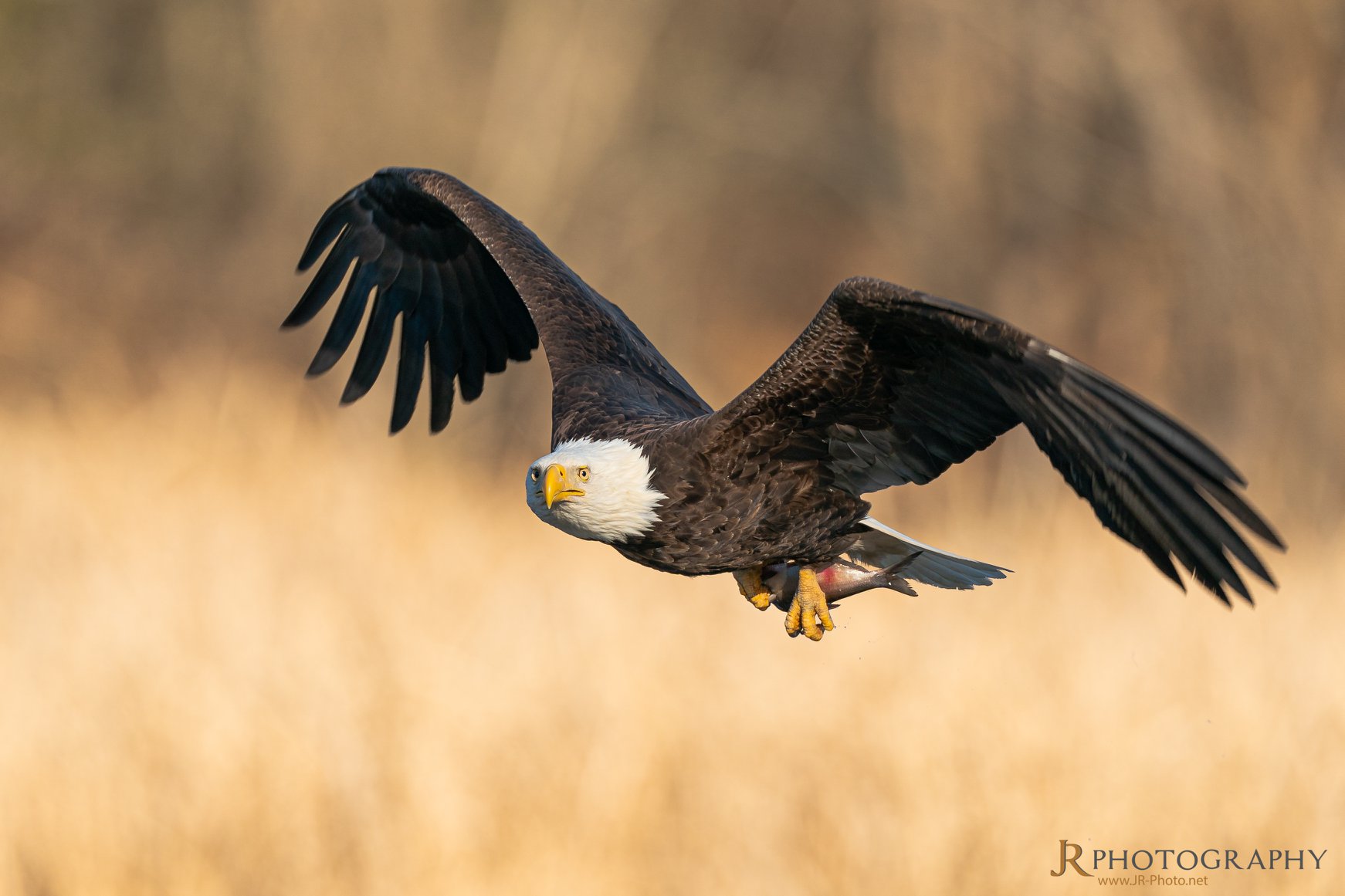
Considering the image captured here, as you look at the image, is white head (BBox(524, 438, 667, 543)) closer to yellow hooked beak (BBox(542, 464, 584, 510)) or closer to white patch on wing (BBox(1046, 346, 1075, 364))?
yellow hooked beak (BBox(542, 464, 584, 510))

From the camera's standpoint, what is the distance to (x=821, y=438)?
15.2ft

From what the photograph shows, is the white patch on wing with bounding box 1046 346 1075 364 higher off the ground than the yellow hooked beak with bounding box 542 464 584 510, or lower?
higher

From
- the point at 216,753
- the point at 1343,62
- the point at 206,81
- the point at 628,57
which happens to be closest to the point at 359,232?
the point at 216,753

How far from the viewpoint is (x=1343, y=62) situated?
11102mm

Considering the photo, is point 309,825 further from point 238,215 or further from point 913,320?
point 238,215

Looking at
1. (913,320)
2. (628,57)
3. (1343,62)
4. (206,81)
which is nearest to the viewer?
(913,320)

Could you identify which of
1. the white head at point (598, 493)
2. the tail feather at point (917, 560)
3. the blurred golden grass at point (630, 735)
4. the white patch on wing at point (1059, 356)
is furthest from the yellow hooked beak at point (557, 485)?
the blurred golden grass at point (630, 735)

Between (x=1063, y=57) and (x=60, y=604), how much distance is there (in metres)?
7.25

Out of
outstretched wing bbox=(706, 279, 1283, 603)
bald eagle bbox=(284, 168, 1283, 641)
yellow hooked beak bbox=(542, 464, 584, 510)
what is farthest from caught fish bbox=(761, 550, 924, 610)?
yellow hooked beak bbox=(542, 464, 584, 510)

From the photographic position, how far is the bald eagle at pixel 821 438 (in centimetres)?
379

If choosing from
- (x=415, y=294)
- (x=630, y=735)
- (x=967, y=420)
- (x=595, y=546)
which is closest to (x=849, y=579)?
(x=967, y=420)

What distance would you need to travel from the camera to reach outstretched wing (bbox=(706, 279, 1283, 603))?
3.71m

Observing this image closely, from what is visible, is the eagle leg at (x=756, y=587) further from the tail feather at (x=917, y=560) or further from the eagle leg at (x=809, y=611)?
the tail feather at (x=917, y=560)

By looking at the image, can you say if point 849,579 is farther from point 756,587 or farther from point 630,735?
point 630,735
